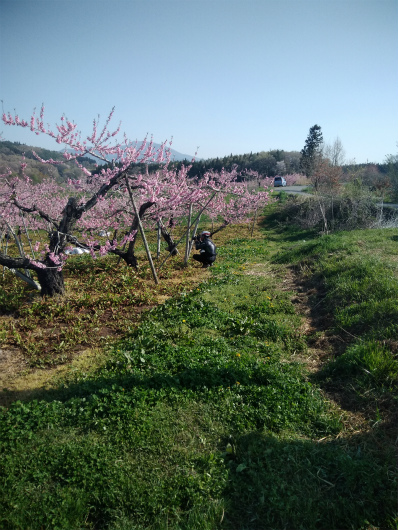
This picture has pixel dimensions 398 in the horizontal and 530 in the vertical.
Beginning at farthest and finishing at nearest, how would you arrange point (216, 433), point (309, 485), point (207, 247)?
point (207, 247) → point (216, 433) → point (309, 485)

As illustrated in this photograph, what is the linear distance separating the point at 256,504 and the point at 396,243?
10101 millimetres

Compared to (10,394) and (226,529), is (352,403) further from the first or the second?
(10,394)

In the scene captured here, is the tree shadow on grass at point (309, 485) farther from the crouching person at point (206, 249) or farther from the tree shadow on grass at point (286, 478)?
the crouching person at point (206, 249)

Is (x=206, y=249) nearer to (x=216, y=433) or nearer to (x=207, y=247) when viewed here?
(x=207, y=247)

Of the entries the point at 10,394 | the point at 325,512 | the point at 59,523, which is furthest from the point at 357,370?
the point at 10,394

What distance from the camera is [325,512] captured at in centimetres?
271

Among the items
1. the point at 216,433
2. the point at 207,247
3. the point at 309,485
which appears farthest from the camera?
the point at 207,247

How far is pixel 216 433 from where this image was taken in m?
3.50

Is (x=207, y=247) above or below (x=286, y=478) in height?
above

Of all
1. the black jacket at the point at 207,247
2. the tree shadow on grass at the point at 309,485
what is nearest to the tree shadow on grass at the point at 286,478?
the tree shadow on grass at the point at 309,485

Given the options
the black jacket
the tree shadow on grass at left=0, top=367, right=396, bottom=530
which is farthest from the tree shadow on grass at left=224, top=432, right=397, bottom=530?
the black jacket

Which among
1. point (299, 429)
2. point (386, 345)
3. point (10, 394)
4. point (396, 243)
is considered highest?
point (396, 243)

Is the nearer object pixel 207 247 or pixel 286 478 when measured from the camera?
pixel 286 478

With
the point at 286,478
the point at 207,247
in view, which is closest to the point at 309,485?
the point at 286,478
